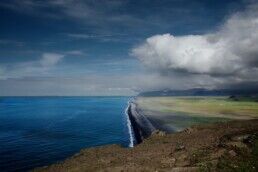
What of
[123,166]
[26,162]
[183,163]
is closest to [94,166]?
[123,166]

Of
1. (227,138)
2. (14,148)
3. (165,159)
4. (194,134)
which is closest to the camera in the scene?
(165,159)

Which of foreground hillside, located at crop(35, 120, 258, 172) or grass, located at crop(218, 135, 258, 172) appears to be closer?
grass, located at crop(218, 135, 258, 172)

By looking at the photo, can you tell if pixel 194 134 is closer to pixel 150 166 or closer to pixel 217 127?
pixel 217 127

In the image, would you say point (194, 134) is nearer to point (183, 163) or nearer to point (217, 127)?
point (217, 127)

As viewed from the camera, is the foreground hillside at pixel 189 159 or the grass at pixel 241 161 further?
the foreground hillside at pixel 189 159

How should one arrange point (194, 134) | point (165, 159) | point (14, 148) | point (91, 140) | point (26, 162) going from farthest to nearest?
1. point (91, 140)
2. point (14, 148)
3. point (26, 162)
4. point (194, 134)
5. point (165, 159)

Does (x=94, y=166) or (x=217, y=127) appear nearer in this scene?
(x=94, y=166)

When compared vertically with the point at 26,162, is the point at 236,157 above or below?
above

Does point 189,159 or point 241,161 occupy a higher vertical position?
point 241,161

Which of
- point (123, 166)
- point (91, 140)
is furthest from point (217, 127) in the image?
point (91, 140)

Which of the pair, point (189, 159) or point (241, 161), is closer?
point (241, 161)
